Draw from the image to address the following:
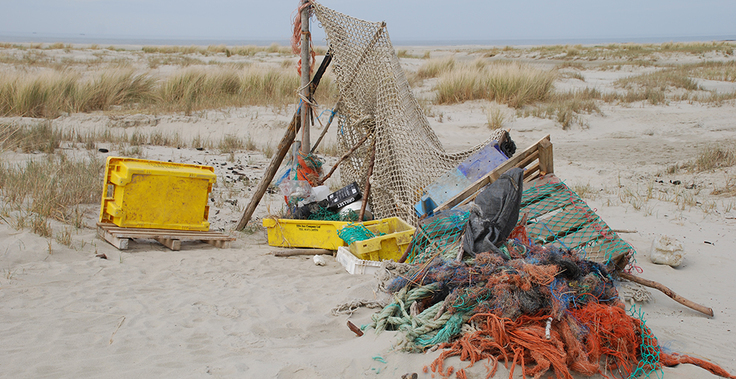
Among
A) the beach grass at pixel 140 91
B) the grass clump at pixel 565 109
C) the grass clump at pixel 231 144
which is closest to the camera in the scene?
the grass clump at pixel 231 144

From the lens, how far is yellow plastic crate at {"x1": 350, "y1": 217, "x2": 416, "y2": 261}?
436cm

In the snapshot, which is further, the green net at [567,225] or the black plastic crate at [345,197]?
the black plastic crate at [345,197]

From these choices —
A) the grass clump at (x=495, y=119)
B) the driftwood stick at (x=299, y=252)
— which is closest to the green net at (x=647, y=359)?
the driftwood stick at (x=299, y=252)

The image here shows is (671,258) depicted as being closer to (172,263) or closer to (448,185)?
(448,185)

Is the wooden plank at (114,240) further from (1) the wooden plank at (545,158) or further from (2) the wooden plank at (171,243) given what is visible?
(1) the wooden plank at (545,158)

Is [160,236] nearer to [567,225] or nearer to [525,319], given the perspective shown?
[525,319]

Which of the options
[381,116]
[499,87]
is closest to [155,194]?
[381,116]

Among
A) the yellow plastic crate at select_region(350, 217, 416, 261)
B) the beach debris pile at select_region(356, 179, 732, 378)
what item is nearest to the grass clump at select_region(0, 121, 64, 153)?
the yellow plastic crate at select_region(350, 217, 416, 261)

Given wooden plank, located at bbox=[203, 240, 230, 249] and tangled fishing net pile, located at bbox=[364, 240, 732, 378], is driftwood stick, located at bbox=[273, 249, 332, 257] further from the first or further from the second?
tangled fishing net pile, located at bbox=[364, 240, 732, 378]

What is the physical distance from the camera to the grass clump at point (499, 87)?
12992 mm

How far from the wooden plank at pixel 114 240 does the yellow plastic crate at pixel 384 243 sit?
208 centimetres

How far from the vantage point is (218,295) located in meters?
3.78

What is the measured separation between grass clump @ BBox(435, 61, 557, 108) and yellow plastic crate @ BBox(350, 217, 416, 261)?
8.87m

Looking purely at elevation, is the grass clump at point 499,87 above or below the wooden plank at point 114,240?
above
